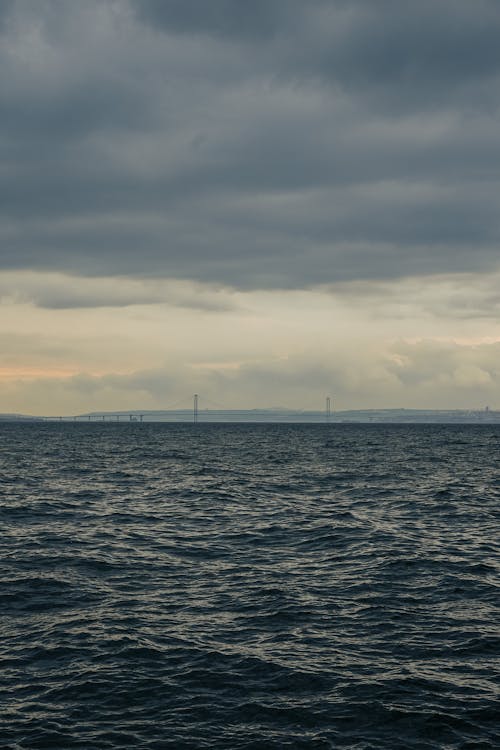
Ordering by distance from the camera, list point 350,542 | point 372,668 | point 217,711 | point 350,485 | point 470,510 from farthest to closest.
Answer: point 350,485 < point 470,510 < point 350,542 < point 372,668 < point 217,711

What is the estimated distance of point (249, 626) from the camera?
80.6 feet

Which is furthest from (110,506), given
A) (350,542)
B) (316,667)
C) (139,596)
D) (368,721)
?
(368,721)

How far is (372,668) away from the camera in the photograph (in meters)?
20.8

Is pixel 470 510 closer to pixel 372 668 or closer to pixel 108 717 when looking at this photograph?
pixel 372 668

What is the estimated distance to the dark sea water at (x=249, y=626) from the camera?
57.3 feet

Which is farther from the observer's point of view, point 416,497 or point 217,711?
point 416,497

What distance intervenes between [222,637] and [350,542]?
16.8 meters

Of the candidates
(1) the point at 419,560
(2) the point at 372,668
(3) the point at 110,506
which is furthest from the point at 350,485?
(2) the point at 372,668

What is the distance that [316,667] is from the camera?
68.4ft

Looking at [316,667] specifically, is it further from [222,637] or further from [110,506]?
[110,506]

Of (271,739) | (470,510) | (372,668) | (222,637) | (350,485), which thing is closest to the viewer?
(271,739)

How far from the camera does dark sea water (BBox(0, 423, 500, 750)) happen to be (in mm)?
17469

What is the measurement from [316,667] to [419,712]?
3.70m

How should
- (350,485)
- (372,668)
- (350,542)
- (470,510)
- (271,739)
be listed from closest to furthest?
(271,739) < (372,668) < (350,542) < (470,510) < (350,485)
